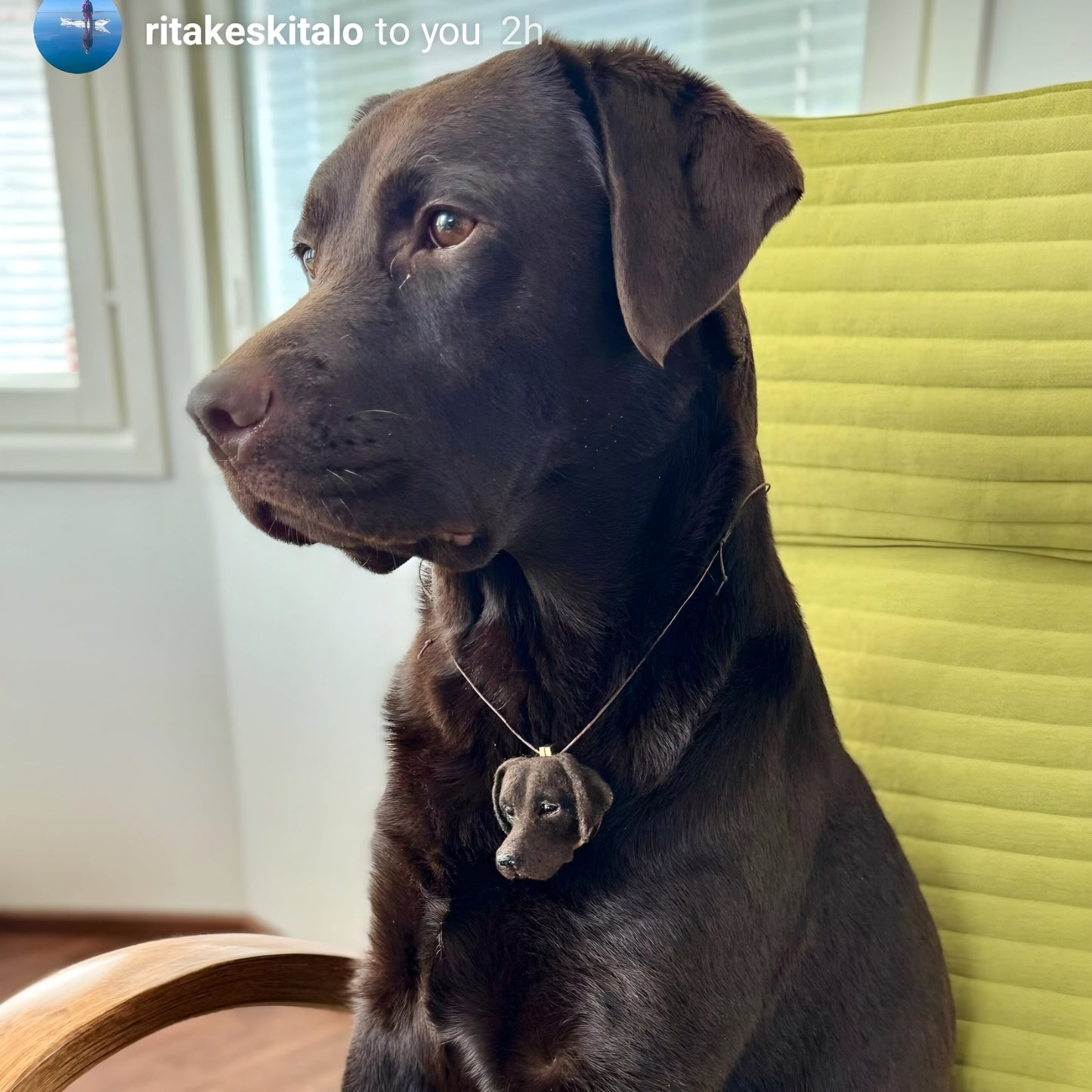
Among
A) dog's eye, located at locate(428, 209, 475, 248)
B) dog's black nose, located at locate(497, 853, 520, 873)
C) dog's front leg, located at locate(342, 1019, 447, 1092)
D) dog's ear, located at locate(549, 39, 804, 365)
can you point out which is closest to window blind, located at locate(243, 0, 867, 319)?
dog's ear, located at locate(549, 39, 804, 365)

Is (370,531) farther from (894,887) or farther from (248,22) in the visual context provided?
(248,22)

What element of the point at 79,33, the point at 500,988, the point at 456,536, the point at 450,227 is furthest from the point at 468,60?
the point at 500,988

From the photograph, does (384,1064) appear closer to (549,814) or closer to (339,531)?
(549,814)

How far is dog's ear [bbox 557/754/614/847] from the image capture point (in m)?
0.70

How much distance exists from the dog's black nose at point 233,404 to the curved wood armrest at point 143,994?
0.47 meters

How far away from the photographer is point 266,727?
2.13 m

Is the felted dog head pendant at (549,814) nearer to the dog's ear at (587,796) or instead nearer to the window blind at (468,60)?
the dog's ear at (587,796)

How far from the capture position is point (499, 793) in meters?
0.74

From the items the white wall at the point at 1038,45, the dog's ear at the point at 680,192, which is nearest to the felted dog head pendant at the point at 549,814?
the dog's ear at the point at 680,192

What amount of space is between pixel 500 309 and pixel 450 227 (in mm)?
67

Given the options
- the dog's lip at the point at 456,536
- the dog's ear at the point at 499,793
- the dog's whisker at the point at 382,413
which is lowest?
the dog's ear at the point at 499,793

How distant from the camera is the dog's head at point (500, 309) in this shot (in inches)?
26.5

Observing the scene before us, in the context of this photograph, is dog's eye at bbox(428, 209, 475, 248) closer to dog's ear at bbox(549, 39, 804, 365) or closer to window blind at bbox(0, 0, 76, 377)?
dog's ear at bbox(549, 39, 804, 365)

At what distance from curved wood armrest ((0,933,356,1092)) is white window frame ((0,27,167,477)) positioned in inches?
51.6
